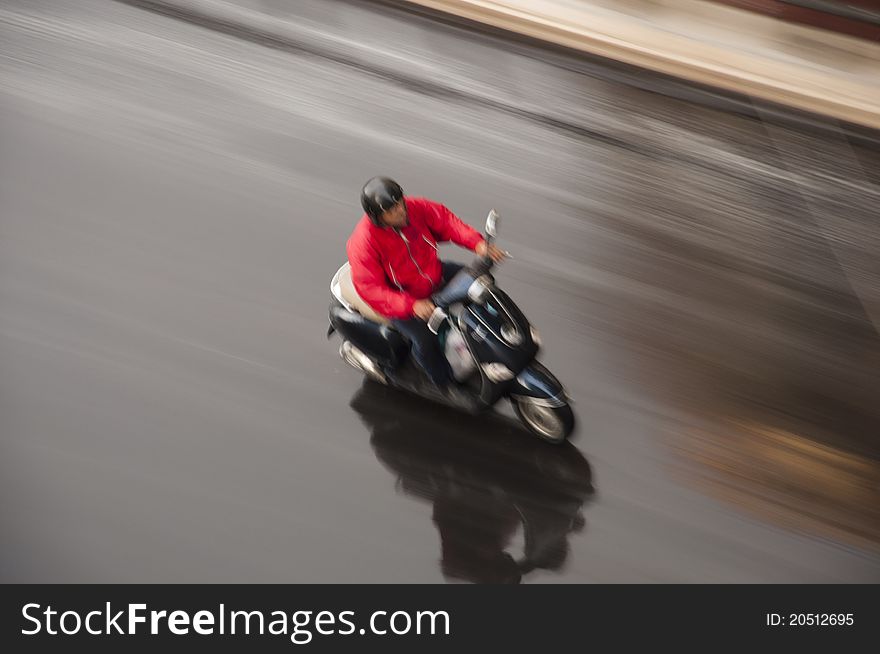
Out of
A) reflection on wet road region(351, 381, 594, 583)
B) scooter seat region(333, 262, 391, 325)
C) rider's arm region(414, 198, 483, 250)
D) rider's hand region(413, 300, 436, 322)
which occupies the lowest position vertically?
reflection on wet road region(351, 381, 594, 583)

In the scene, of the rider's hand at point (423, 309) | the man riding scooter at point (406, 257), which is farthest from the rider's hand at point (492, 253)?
the rider's hand at point (423, 309)

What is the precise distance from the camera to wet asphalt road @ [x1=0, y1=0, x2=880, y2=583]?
3998 mm

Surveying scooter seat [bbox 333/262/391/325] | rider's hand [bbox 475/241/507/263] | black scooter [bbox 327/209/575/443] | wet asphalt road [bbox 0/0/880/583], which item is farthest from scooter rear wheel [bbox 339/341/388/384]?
rider's hand [bbox 475/241/507/263]

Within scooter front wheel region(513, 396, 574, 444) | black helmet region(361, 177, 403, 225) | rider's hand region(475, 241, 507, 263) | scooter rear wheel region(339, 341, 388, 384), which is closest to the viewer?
black helmet region(361, 177, 403, 225)

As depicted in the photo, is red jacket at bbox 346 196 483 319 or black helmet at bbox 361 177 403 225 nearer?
black helmet at bbox 361 177 403 225

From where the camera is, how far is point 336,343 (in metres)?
4.68

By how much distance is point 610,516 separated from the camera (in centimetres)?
404

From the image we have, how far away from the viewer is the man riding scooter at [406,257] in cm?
362

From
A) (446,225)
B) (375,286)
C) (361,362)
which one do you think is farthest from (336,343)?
(446,225)

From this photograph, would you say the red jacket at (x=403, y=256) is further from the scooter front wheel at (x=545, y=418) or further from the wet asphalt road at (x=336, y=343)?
the wet asphalt road at (x=336, y=343)

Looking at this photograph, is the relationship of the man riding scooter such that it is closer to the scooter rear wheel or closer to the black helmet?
the black helmet

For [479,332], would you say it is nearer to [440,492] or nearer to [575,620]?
[440,492]

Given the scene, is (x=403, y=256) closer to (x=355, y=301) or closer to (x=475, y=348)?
(x=355, y=301)

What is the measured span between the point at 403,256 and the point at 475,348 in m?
0.49
